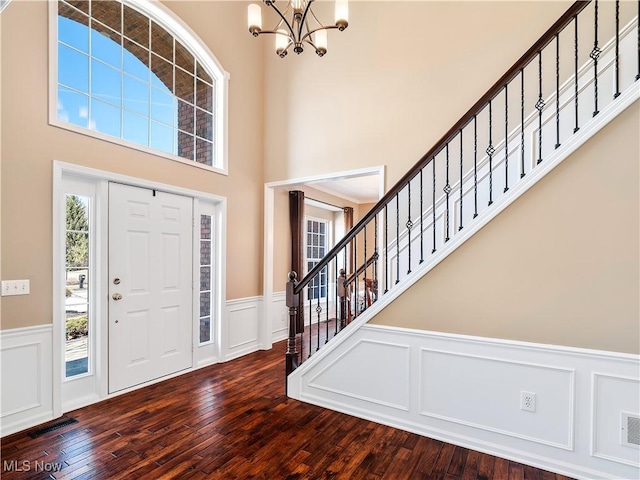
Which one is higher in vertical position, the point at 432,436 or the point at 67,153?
the point at 67,153

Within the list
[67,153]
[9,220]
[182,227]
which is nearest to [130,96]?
[67,153]

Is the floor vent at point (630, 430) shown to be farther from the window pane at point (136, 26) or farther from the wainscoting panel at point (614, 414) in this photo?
the window pane at point (136, 26)

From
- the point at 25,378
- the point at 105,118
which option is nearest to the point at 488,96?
the point at 105,118

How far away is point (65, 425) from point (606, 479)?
3.80 m

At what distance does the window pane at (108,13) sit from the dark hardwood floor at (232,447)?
366 cm

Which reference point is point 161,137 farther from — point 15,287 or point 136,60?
point 15,287

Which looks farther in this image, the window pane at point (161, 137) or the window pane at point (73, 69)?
the window pane at point (161, 137)

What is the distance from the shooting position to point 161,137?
384 centimetres

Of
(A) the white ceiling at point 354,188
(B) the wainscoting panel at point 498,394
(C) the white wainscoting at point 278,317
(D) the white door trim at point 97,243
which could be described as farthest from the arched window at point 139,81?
(B) the wainscoting panel at point 498,394

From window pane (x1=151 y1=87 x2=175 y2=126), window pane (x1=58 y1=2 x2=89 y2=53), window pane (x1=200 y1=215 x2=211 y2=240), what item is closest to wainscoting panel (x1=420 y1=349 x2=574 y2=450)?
window pane (x1=200 y1=215 x2=211 y2=240)

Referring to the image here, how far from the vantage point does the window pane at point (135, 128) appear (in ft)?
11.5

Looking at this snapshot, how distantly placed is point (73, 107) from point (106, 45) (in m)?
0.78

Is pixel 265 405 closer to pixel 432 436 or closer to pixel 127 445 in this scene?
pixel 127 445

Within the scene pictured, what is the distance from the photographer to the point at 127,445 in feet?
8.04
